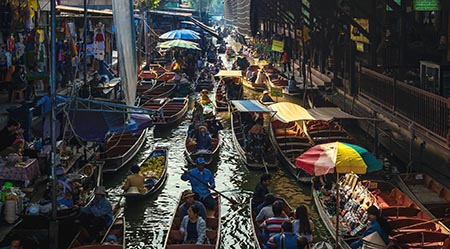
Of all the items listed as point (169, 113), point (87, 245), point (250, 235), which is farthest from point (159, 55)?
point (87, 245)

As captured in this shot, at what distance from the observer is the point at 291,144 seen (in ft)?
62.9

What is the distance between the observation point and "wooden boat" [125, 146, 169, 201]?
1518 cm

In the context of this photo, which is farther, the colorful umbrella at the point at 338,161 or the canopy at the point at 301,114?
the canopy at the point at 301,114

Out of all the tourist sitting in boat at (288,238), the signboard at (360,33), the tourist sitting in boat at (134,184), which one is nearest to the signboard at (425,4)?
the signboard at (360,33)

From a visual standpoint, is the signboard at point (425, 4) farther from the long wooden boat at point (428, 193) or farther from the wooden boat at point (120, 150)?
the wooden boat at point (120, 150)

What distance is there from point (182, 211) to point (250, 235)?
257 centimetres

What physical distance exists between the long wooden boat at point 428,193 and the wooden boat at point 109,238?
5.88 metres

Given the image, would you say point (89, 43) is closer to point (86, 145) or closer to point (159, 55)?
point (86, 145)

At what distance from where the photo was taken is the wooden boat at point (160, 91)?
2972 centimetres

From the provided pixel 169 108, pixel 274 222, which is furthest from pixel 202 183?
pixel 169 108

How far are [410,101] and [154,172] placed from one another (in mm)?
7011

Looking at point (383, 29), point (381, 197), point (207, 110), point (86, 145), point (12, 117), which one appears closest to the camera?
point (381, 197)

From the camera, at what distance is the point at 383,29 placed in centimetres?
2006

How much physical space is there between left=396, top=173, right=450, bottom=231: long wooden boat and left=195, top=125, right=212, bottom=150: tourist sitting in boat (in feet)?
21.6
